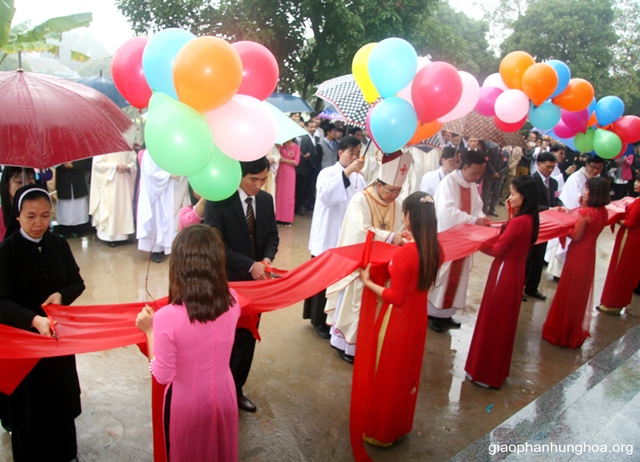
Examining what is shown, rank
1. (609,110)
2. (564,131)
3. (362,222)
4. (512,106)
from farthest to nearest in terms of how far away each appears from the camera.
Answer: (564,131) → (609,110) → (512,106) → (362,222)

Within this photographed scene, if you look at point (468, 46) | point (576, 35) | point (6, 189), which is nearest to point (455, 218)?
point (6, 189)

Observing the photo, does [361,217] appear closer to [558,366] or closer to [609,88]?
[558,366]

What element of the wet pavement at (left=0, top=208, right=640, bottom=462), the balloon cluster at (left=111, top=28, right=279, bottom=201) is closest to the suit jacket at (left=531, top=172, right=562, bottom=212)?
the wet pavement at (left=0, top=208, right=640, bottom=462)

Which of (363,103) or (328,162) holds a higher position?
(363,103)

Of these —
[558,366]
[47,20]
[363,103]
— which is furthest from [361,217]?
[47,20]

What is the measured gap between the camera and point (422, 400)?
13.9 feet

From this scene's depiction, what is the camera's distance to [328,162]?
1109cm

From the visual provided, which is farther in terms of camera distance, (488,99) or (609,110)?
(609,110)

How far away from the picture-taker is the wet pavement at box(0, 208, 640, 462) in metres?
3.42

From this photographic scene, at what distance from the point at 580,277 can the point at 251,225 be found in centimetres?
365

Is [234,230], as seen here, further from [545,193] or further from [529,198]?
[545,193]

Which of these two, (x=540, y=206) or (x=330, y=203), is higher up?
(x=330, y=203)

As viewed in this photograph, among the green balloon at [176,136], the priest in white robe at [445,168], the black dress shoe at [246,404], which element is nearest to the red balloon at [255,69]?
the green balloon at [176,136]

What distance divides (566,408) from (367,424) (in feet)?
5.13
